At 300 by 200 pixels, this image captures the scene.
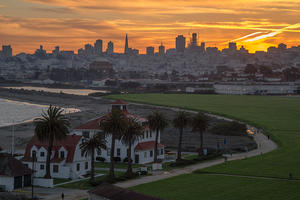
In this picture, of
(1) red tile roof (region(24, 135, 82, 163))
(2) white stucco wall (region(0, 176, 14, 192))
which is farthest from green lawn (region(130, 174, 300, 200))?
(2) white stucco wall (region(0, 176, 14, 192))

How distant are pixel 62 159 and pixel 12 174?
686 centimetres

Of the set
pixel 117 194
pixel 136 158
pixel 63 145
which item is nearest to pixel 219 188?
pixel 117 194

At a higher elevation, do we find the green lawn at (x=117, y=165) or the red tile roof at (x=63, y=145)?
the red tile roof at (x=63, y=145)

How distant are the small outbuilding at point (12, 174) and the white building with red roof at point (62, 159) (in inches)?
173

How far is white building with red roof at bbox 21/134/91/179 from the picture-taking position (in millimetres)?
48219

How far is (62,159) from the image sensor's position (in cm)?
4862

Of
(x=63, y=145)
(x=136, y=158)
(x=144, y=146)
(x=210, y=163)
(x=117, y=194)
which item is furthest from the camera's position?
(x=144, y=146)

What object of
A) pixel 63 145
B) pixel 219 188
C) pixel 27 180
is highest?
pixel 63 145

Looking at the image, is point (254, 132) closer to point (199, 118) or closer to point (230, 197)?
point (199, 118)

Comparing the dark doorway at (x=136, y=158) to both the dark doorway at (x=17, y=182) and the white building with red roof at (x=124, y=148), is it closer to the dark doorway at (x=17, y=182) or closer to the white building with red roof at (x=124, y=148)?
the white building with red roof at (x=124, y=148)

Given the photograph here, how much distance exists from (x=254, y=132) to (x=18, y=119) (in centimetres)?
4859

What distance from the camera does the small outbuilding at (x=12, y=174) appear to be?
42.3 meters

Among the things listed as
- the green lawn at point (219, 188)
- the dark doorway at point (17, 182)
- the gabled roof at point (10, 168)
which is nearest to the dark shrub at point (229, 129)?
the green lawn at point (219, 188)

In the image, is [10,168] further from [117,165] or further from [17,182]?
[117,165]
